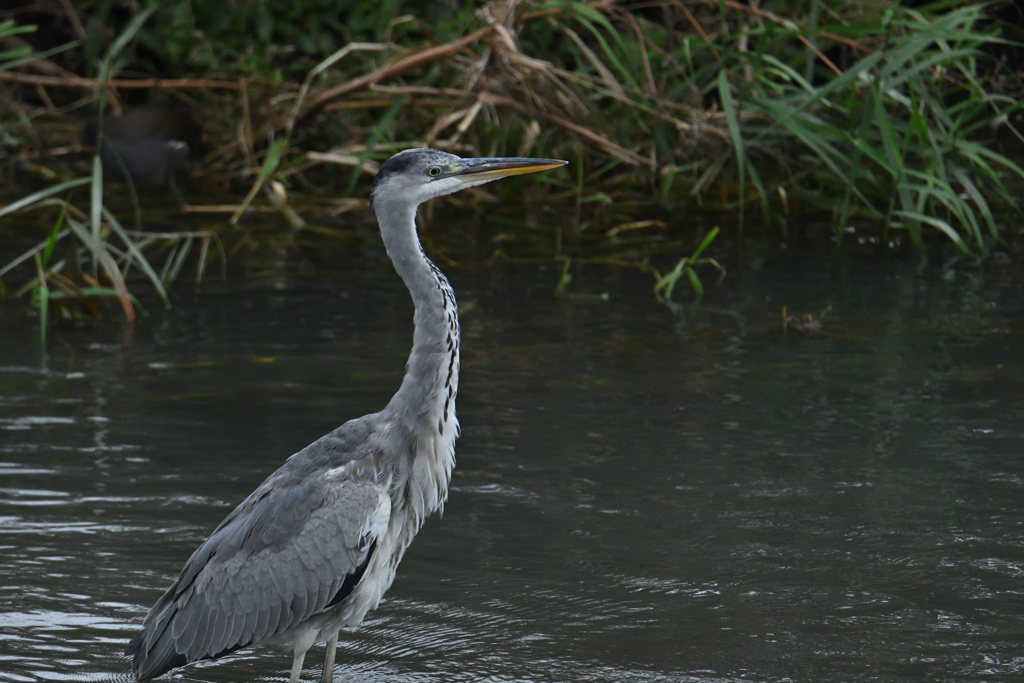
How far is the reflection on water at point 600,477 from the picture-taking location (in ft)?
14.2

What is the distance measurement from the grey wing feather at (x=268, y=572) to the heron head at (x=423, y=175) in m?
0.99

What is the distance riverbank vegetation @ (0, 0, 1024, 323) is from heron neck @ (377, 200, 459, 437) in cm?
368

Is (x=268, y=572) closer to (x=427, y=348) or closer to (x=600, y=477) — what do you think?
(x=427, y=348)

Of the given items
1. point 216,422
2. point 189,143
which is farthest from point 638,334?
point 189,143

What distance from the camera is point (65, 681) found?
4.11 metres

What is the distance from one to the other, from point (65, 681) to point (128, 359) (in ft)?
11.1

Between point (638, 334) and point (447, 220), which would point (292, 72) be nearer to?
point (447, 220)

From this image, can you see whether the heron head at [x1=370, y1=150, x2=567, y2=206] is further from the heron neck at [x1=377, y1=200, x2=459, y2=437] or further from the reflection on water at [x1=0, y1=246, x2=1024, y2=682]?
the reflection on water at [x1=0, y1=246, x2=1024, y2=682]

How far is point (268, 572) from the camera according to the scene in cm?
393

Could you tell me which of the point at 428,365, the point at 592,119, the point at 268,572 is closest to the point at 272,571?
the point at 268,572

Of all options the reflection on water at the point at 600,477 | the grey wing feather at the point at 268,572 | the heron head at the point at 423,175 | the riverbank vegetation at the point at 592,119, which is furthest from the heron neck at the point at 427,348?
the riverbank vegetation at the point at 592,119

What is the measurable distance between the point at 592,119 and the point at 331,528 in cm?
678

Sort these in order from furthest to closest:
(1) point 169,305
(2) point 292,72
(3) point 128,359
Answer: (2) point 292,72 → (1) point 169,305 → (3) point 128,359

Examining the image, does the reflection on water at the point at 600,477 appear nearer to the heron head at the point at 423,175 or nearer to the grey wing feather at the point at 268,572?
the grey wing feather at the point at 268,572
